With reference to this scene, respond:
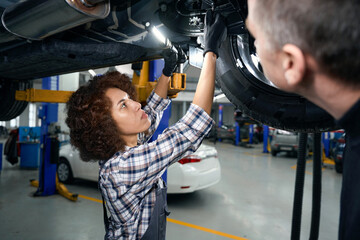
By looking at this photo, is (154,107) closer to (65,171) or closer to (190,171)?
(190,171)

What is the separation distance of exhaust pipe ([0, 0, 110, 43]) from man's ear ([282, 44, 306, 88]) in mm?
863

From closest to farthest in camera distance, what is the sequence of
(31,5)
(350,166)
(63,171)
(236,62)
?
(350,166) < (31,5) < (236,62) < (63,171)

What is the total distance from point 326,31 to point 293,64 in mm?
75

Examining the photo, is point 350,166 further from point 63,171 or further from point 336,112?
point 63,171

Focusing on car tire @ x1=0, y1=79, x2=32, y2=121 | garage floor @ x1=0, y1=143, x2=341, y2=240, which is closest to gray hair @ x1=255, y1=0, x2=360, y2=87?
garage floor @ x1=0, y1=143, x2=341, y2=240

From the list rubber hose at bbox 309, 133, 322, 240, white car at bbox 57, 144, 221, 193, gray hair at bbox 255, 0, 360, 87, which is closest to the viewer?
gray hair at bbox 255, 0, 360, 87

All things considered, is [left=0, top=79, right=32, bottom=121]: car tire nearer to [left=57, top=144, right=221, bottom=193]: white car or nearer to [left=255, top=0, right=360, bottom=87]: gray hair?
[left=57, top=144, right=221, bottom=193]: white car

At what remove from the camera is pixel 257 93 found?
1169 mm

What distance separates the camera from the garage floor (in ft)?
8.89

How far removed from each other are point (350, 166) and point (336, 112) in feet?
0.40

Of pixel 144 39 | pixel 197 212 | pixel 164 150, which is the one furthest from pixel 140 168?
pixel 197 212

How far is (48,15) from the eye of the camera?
1.06 metres

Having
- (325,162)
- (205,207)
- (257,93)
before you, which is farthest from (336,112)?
(325,162)

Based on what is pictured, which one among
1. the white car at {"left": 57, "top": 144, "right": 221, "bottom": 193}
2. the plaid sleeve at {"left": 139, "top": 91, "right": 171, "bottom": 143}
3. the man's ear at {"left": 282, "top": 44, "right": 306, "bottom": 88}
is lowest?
the white car at {"left": 57, "top": 144, "right": 221, "bottom": 193}
